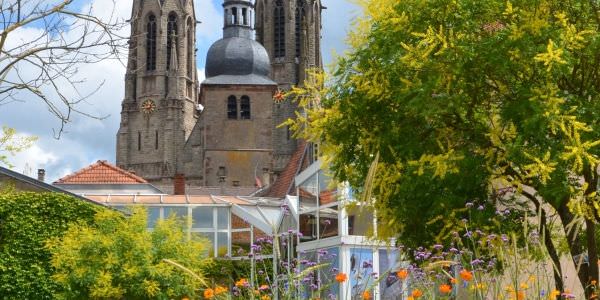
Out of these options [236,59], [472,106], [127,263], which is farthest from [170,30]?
[472,106]

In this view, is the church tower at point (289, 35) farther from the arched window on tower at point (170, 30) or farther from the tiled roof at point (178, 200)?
the tiled roof at point (178, 200)

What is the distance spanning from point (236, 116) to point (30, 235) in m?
51.4

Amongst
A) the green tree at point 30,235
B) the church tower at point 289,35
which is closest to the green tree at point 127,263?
the green tree at point 30,235

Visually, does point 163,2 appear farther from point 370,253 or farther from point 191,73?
point 370,253

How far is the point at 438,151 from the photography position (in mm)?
11023

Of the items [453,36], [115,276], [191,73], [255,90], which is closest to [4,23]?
[453,36]

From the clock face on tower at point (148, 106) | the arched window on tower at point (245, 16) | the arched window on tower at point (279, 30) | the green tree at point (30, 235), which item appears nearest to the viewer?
the green tree at point (30, 235)

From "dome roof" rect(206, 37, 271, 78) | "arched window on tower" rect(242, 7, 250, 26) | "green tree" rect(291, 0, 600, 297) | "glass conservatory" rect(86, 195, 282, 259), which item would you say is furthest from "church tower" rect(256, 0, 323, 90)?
"green tree" rect(291, 0, 600, 297)

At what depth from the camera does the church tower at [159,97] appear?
8081 centimetres

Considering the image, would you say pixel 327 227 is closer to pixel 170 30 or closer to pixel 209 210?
pixel 209 210

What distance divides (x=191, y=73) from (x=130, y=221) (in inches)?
2548

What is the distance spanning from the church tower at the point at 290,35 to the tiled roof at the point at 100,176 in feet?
115

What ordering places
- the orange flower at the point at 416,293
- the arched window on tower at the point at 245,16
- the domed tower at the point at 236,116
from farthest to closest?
the arched window on tower at the point at 245,16 → the domed tower at the point at 236,116 → the orange flower at the point at 416,293

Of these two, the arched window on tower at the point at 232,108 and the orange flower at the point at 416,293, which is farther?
the arched window on tower at the point at 232,108
